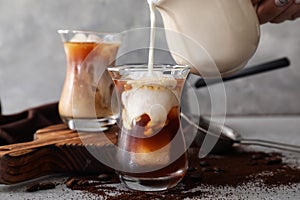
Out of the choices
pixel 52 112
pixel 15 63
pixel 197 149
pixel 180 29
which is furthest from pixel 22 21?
pixel 180 29

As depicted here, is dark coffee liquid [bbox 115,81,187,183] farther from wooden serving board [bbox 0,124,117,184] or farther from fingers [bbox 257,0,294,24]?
fingers [bbox 257,0,294,24]

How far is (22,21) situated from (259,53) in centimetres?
84

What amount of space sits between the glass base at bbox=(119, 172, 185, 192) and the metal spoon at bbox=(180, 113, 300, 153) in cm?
31

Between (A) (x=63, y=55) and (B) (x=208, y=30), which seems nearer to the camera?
(B) (x=208, y=30)

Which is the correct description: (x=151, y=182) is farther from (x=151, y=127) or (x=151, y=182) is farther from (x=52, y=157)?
(x=52, y=157)

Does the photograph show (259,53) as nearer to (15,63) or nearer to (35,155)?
(15,63)

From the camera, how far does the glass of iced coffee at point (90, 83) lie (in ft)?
4.38

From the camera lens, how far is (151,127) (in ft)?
3.43

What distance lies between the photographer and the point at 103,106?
134 cm

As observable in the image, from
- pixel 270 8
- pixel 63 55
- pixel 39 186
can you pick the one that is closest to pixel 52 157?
pixel 39 186

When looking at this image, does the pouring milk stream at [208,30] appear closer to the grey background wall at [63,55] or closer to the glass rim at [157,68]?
the glass rim at [157,68]

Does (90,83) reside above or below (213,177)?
above

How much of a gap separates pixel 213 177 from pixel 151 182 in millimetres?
176

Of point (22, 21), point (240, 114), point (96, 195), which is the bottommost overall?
point (240, 114)
